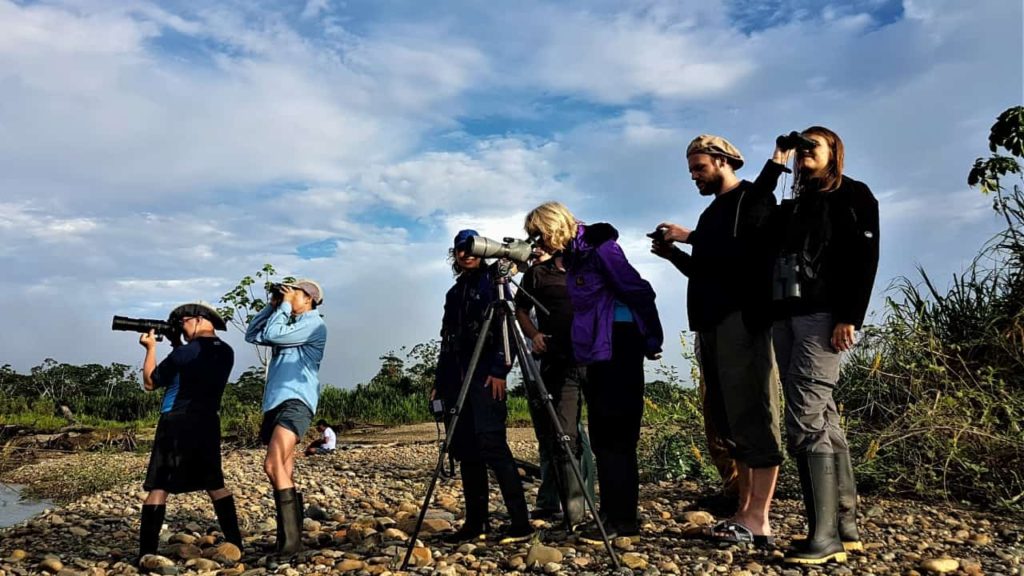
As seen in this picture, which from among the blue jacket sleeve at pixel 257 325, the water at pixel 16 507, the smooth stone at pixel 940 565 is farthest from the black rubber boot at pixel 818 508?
the water at pixel 16 507

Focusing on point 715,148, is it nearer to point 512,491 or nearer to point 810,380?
point 810,380

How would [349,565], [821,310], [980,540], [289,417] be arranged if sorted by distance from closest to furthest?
[821,310] < [349,565] < [289,417] < [980,540]

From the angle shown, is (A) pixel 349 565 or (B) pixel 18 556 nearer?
(A) pixel 349 565

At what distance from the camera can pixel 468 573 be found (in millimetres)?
4355

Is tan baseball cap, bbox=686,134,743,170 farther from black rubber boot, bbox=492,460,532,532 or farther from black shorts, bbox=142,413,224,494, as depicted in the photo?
black shorts, bbox=142,413,224,494

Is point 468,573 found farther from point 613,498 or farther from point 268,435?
point 268,435

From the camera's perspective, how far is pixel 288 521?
5047mm

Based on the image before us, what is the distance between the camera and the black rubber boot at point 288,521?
500cm

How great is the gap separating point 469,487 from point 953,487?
3.46 m

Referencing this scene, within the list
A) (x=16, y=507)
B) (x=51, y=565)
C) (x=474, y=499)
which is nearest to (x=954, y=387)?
(x=474, y=499)

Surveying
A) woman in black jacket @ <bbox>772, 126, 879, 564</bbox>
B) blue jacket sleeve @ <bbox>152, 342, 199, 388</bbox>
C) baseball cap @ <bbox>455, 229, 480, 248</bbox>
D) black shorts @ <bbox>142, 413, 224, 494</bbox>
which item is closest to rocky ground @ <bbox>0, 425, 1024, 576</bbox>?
woman in black jacket @ <bbox>772, 126, 879, 564</bbox>

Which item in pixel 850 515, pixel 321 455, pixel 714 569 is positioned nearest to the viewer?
pixel 714 569

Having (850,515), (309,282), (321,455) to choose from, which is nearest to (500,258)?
(309,282)

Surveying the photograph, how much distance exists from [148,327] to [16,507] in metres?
5.08
